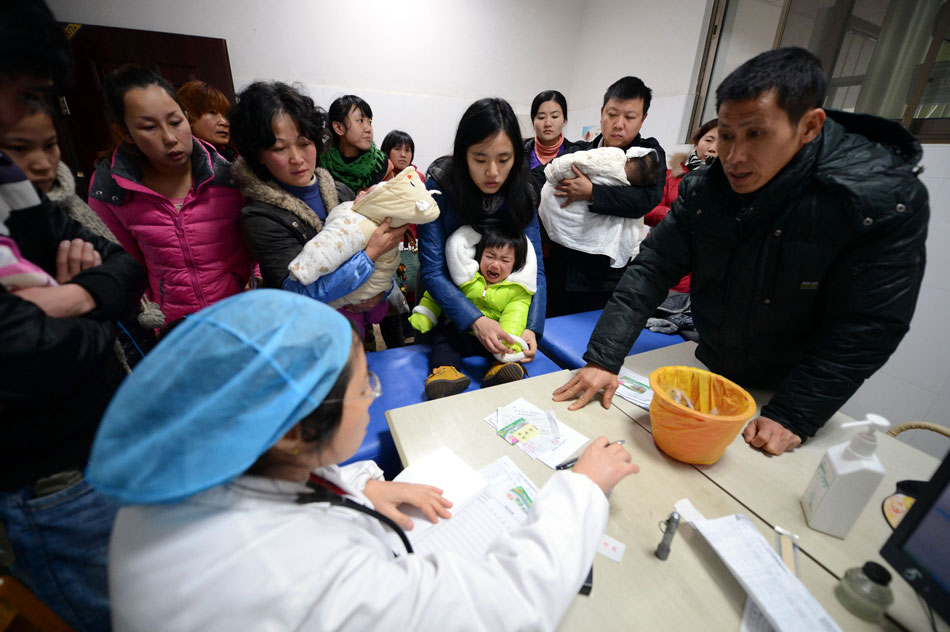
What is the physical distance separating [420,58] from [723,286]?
4.64 metres

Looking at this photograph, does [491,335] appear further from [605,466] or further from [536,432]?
[605,466]

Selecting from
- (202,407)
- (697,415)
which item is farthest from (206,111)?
(697,415)

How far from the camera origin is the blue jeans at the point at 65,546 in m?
0.82

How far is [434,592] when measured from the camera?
55cm

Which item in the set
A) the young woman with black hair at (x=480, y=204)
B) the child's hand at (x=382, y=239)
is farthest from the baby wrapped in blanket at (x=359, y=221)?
the young woman with black hair at (x=480, y=204)

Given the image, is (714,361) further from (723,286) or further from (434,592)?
(434,592)

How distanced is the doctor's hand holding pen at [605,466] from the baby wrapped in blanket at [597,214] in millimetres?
1548

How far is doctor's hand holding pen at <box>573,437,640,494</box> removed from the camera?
0.78 metres

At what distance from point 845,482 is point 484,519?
75cm

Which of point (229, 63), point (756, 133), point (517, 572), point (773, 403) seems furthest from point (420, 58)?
point (517, 572)

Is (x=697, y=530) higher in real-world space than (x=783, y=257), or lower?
lower

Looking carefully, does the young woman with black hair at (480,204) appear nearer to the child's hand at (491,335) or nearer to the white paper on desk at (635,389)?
the child's hand at (491,335)

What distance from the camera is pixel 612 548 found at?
779mm

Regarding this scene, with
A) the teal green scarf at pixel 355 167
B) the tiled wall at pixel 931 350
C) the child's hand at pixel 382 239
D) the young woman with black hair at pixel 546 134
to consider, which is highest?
the young woman with black hair at pixel 546 134
